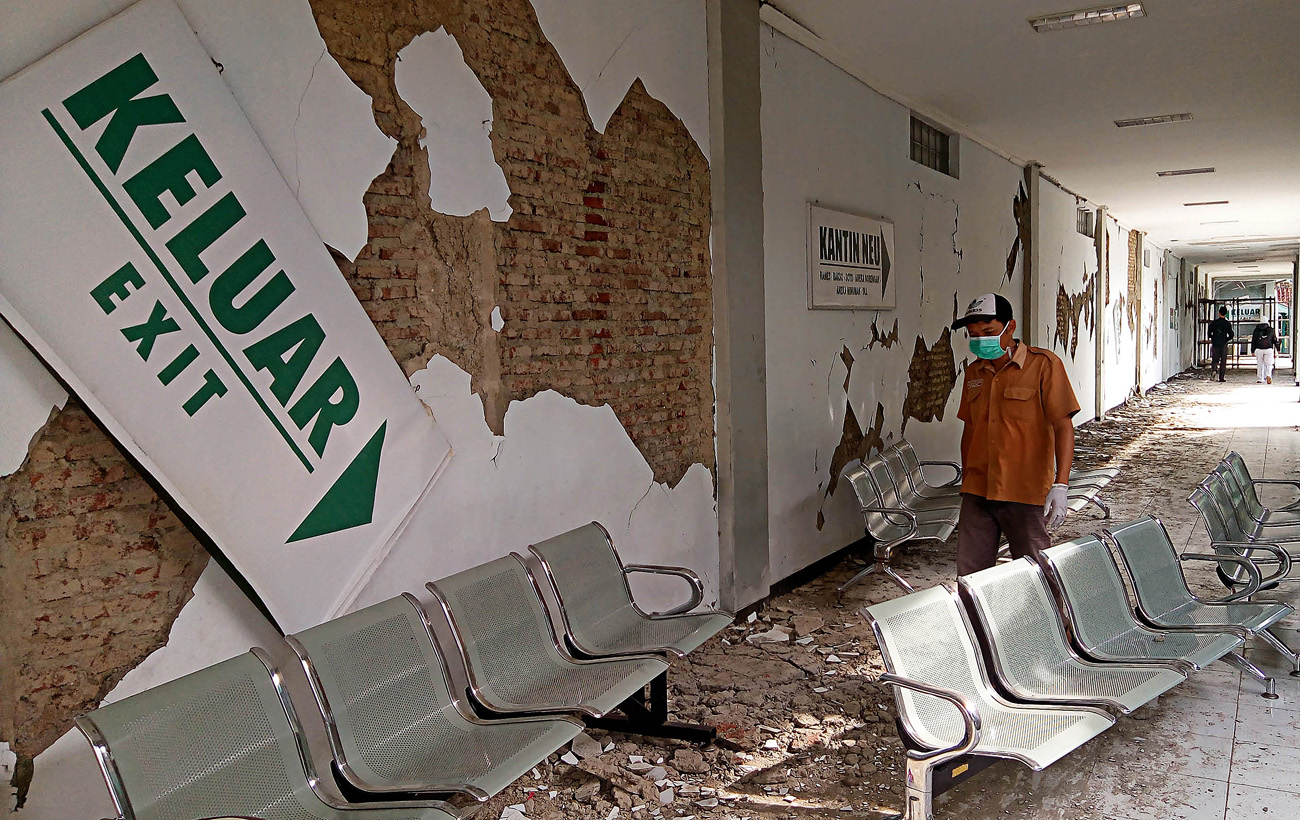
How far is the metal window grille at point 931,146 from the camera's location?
777 cm

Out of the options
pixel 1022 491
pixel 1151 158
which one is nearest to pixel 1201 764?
pixel 1022 491

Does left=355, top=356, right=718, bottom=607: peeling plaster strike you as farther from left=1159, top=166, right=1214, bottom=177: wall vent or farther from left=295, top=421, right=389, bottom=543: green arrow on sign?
left=1159, top=166, right=1214, bottom=177: wall vent

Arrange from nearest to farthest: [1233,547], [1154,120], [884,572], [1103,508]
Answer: [1233,547]
[884,572]
[1103,508]
[1154,120]

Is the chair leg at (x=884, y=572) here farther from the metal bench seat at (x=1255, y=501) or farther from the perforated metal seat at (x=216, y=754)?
the perforated metal seat at (x=216, y=754)

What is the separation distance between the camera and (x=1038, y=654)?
3.03m

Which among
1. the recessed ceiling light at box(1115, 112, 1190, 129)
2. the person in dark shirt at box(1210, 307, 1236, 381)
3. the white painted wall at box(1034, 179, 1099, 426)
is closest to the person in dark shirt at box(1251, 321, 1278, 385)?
the person in dark shirt at box(1210, 307, 1236, 381)

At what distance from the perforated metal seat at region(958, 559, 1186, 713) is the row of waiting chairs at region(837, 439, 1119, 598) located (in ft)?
6.91

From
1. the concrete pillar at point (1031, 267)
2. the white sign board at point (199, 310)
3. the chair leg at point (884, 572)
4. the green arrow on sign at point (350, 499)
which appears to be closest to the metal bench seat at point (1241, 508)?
the chair leg at point (884, 572)

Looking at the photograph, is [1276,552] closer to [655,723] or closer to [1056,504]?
[1056,504]

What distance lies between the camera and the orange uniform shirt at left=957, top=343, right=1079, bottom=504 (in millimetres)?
4004

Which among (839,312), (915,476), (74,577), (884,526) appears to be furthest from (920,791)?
(915,476)

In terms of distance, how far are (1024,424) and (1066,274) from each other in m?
9.87

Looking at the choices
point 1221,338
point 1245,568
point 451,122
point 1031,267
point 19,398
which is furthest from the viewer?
point 1221,338

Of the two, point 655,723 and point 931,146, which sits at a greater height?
point 931,146
